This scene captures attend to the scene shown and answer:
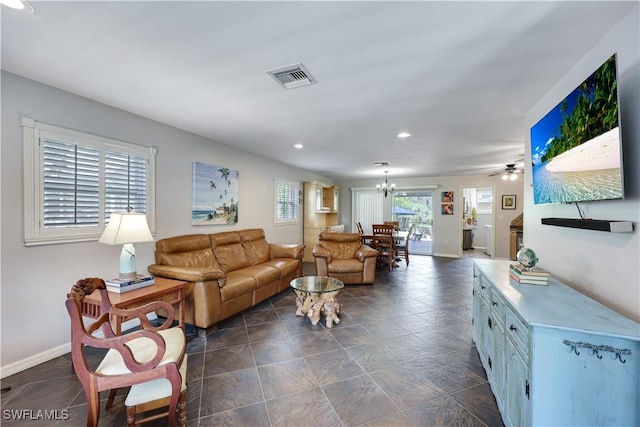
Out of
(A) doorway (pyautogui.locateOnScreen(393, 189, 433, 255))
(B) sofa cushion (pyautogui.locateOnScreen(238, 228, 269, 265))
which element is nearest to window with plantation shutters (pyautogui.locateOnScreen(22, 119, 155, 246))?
(B) sofa cushion (pyautogui.locateOnScreen(238, 228, 269, 265))

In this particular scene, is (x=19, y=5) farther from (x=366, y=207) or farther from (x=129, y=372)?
(x=366, y=207)

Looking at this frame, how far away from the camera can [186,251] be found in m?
3.48

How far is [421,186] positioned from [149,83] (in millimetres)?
7309

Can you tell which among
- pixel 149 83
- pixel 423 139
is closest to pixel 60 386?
pixel 149 83

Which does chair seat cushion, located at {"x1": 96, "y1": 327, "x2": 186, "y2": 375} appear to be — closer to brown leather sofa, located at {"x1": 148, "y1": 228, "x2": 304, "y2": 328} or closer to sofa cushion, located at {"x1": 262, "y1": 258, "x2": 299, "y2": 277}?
brown leather sofa, located at {"x1": 148, "y1": 228, "x2": 304, "y2": 328}

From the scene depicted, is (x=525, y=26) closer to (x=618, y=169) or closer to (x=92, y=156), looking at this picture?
(x=618, y=169)

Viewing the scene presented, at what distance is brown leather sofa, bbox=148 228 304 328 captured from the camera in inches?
110

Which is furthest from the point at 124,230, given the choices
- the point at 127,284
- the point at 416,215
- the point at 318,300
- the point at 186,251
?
the point at 416,215

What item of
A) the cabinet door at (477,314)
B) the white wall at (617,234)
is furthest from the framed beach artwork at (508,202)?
Answer: the white wall at (617,234)

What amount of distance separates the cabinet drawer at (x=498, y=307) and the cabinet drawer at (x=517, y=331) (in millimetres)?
85

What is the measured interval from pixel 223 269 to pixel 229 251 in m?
0.33

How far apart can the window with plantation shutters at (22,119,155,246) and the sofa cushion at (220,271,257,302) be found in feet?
4.57

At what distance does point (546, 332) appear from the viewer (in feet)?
3.92

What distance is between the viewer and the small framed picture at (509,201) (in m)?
7.13
